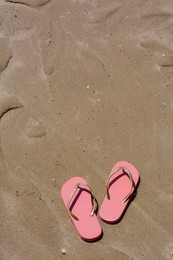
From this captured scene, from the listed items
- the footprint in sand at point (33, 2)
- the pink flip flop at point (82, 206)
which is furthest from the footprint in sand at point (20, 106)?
the footprint in sand at point (33, 2)

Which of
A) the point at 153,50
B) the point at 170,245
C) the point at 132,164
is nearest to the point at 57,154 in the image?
the point at 132,164

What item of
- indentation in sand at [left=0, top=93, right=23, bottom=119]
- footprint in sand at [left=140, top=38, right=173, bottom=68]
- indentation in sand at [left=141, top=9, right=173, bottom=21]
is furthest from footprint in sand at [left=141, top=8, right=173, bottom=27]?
indentation in sand at [left=0, top=93, right=23, bottom=119]

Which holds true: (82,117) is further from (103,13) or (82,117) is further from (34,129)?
(103,13)

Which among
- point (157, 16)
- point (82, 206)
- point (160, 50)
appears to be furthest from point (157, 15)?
point (82, 206)

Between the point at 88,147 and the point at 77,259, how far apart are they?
0.63 m

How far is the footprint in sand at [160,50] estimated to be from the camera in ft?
8.85

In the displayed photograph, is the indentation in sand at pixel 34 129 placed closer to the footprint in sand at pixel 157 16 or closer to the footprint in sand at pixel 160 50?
the footprint in sand at pixel 160 50

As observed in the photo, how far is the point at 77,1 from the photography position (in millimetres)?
2998

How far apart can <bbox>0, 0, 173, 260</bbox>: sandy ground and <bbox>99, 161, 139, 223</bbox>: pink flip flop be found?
0.04 metres

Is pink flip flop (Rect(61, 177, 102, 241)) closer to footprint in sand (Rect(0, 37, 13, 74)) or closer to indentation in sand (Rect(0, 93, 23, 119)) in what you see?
indentation in sand (Rect(0, 93, 23, 119))

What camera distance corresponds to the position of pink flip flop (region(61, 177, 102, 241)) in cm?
210

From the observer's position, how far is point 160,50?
275cm

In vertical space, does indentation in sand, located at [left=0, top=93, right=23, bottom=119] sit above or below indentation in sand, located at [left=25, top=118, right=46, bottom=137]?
above

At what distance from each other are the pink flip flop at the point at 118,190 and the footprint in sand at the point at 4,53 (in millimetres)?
997
